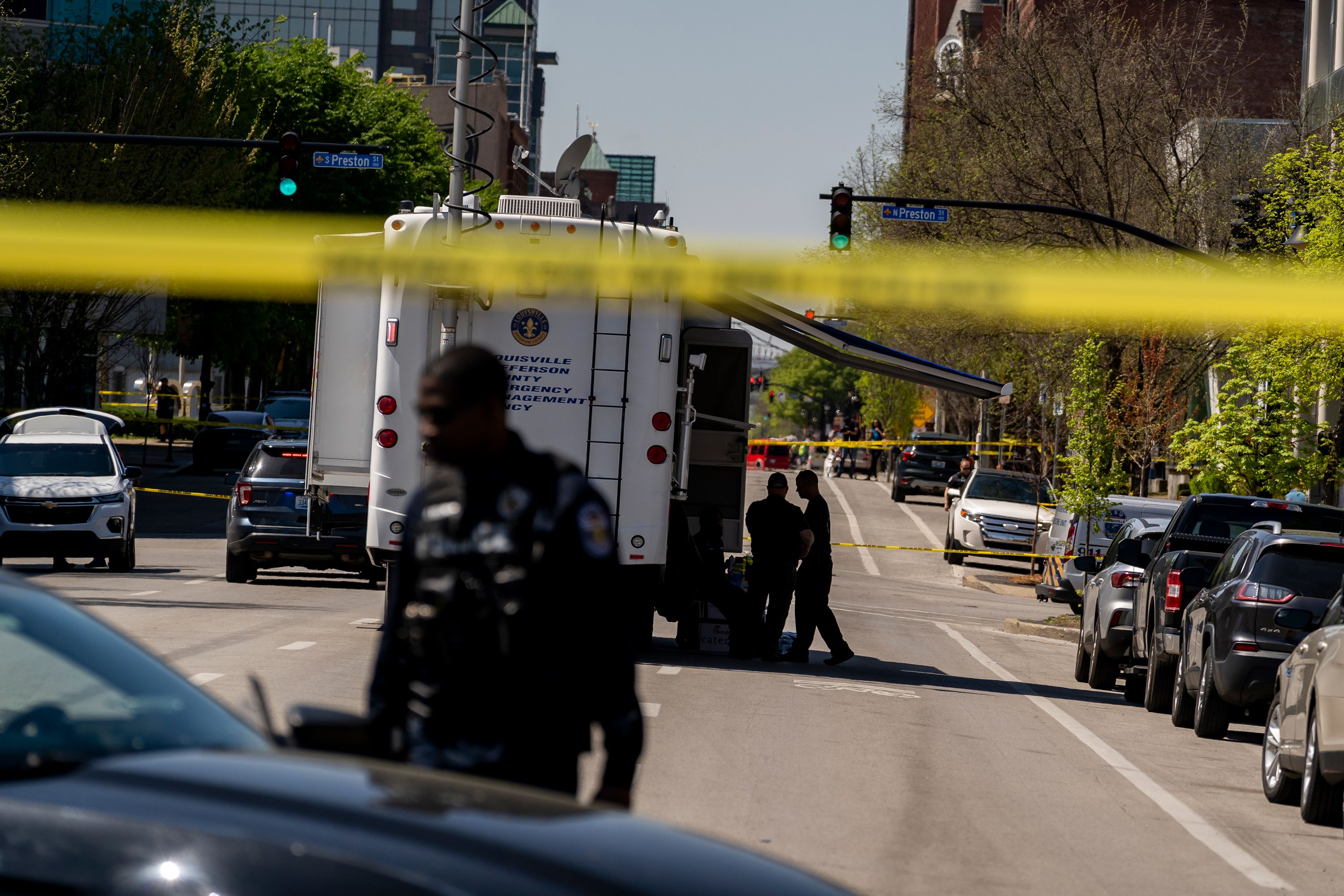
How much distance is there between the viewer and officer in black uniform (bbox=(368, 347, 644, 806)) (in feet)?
14.7

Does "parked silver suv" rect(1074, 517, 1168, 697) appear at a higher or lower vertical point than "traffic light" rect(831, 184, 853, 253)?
lower

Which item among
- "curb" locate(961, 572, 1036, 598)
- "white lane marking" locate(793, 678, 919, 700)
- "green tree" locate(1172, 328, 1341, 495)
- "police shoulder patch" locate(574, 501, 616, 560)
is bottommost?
"curb" locate(961, 572, 1036, 598)

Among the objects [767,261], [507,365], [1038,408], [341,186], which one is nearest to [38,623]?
[507,365]

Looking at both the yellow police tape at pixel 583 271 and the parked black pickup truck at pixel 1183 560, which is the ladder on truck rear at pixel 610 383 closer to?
the yellow police tape at pixel 583 271

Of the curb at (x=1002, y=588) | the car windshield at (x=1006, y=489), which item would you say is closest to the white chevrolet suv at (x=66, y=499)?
the curb at (x=1002, y=588)

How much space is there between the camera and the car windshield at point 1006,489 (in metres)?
37.1

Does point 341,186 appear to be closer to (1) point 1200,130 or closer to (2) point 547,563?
(1) point 1200,130

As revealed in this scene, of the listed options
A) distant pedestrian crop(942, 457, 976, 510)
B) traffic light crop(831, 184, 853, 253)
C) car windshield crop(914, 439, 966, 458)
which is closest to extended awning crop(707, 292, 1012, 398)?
traffic light crop(831, 184, 853, 253)

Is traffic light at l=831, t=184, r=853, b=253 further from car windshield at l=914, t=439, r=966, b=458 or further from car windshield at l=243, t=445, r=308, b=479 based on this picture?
car windshield at l=914, t=439, r=966, b=458

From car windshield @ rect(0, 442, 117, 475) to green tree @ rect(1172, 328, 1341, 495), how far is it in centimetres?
1519

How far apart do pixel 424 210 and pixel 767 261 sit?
393cm

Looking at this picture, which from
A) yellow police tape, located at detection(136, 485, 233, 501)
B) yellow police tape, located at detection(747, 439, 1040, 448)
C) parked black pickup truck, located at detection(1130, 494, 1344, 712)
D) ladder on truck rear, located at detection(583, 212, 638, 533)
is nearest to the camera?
ladder on truck rear, located at detection(583, 212, 638, 533)

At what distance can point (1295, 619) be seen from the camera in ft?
37.4

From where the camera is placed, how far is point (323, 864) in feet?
11.1
